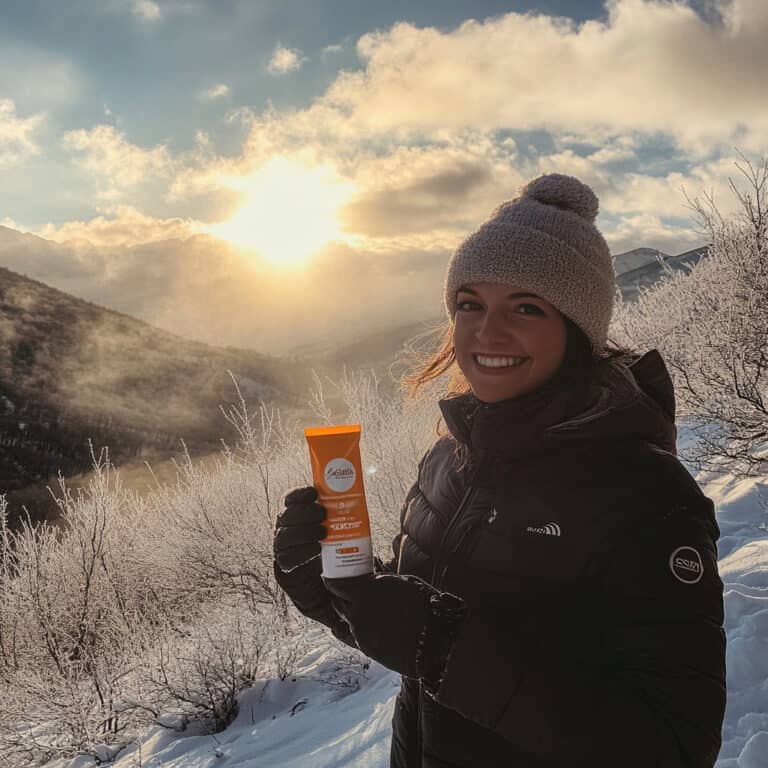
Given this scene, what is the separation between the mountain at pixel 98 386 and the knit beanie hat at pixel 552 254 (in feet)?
151

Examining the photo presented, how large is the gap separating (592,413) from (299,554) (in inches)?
28.4

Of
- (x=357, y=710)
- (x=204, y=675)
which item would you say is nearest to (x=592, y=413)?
(x=357, y=710)

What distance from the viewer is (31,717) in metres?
7.22

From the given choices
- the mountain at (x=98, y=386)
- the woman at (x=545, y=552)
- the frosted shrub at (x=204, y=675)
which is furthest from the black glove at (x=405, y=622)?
the mountain at (x=98, y=386)

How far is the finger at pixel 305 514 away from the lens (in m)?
1.24

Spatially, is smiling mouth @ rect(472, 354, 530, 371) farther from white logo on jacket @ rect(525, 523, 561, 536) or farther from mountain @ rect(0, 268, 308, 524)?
mountain @ rect(0, 268, 308, 524)

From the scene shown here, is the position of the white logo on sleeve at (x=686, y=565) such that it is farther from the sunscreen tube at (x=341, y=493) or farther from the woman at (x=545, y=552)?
the sunscreen tube at (x=341, y=493)

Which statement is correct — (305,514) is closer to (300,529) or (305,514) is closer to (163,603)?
(300,529)

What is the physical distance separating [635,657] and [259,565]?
10.3 metres

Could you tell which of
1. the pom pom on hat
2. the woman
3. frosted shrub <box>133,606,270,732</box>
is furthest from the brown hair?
frosted shrub <box>133,606,270,732</box>

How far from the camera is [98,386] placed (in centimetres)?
5528

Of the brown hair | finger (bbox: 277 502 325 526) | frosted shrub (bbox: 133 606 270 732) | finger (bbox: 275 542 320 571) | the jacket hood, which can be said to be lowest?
frosted shrub (bbox: 133 606 270 732)

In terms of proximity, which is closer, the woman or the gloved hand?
the woman

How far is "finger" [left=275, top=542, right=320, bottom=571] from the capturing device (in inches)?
50.4
